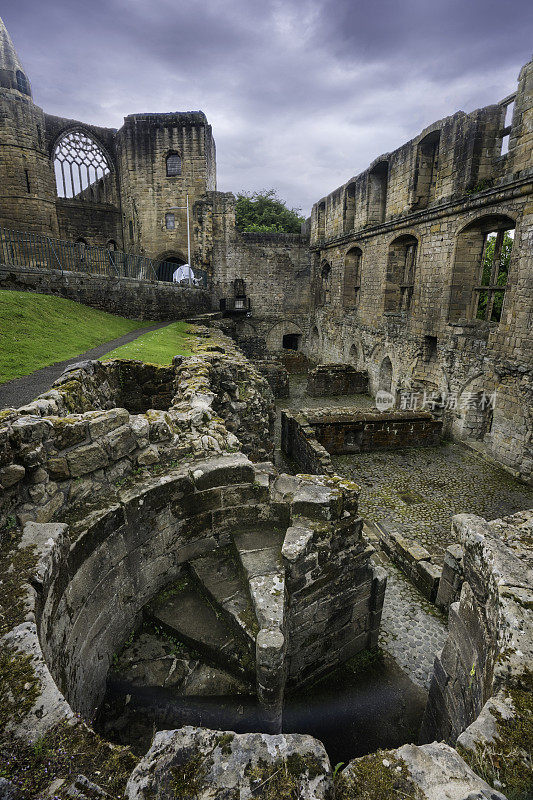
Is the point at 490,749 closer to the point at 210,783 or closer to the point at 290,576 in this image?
the point at 210,783

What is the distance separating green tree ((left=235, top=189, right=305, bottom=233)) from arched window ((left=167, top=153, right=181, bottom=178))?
749 centimetres

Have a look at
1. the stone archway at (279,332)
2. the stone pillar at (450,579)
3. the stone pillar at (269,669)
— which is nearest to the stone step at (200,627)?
the stone pillar at (269,669)

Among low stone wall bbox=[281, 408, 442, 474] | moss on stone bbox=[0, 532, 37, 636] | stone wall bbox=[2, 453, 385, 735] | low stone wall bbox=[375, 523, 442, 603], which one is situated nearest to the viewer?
moss on stone bbox=[0, 532, 37, 636]

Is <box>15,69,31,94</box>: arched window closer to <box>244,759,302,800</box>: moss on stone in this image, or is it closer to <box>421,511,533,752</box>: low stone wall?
<box>421,511,533,752</box>: low stone wall

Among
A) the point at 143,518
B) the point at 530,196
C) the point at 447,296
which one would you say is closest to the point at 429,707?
the point at 143,518

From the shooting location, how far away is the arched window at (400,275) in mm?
16359

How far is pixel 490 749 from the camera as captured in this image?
1859mm

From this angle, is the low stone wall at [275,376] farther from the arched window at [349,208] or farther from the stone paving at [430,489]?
the arched window at [349,208]

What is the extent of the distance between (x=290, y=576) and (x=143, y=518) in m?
1.47

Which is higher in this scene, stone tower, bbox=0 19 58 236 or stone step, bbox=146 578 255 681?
stone tower, bbox=0 19 58 236

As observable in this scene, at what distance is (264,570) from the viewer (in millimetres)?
3688

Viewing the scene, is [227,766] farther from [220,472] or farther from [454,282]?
[454,282]

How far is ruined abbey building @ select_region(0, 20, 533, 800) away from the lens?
5.62ft

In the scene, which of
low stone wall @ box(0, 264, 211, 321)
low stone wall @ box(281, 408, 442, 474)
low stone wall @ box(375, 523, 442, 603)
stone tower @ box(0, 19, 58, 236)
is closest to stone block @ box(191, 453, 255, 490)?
low stone wall @ box(375, 523, 442, 603)
